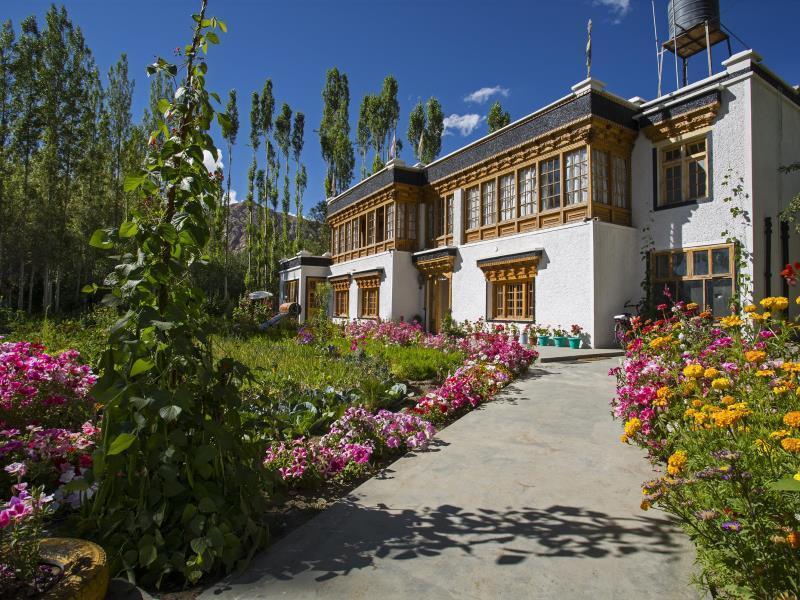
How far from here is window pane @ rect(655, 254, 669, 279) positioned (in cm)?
1091

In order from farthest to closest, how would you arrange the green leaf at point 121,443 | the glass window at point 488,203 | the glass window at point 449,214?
the glass window at point 449,214 → the glass window at point 488,203 → the green leaf at point 121,443

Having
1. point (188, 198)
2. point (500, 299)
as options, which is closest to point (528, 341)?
point (500, 299)

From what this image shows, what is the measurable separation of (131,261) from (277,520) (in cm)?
181

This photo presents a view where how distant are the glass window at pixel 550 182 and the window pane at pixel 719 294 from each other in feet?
13.3

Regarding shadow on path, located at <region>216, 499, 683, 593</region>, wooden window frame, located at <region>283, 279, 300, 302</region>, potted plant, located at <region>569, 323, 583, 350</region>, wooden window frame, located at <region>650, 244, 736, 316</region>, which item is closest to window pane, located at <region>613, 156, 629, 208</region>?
wooden window frame, located at <region>650, 244, 736, 316</region>

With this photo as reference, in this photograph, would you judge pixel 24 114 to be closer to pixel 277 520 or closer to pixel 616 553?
pixel 277 520

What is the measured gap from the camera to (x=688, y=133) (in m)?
10.5

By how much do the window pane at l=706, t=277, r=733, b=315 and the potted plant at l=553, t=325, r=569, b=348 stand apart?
3194 millimetres

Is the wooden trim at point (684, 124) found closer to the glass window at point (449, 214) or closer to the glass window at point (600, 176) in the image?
the glass window at point (600, 176)

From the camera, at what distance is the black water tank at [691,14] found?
42.7 ft

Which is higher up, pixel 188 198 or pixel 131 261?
pixel 188 198

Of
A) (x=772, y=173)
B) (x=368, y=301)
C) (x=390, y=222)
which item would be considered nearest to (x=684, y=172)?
(x=772, y=173)

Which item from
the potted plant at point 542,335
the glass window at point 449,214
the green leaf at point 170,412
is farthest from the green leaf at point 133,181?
the glass window at point 449,214

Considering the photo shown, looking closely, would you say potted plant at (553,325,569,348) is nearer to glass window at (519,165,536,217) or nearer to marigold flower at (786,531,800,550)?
glass window at (519,165,536,217)
